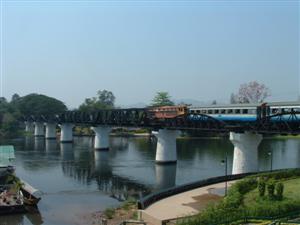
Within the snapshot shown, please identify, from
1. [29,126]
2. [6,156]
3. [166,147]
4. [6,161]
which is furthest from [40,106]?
[6,161]

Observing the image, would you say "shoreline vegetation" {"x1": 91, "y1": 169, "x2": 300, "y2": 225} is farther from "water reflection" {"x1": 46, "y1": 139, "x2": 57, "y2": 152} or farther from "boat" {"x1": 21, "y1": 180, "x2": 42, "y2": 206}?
"water reflection" {"x1": 46, "y1": 139, "x2": 57, "y2": 152}

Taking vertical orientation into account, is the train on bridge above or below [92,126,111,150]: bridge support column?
above

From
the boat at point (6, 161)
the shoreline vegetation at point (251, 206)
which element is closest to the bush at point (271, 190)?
the shoreline vegetation at point (251, 206)

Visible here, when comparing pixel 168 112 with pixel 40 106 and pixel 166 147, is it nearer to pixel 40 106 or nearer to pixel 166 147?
pixel 166 147

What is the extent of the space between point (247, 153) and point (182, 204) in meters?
25.2

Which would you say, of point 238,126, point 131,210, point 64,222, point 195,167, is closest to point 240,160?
point 238,126

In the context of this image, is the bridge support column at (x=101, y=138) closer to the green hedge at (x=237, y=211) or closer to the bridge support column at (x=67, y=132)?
the bridge support column at (x=67, y=132)

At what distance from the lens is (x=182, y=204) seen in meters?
37.8

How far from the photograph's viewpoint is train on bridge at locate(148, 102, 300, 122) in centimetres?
5384

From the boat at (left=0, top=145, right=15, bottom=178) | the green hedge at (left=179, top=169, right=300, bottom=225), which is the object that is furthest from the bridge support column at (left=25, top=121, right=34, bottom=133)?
the green hedge at (left=179, top=169, right=300, bottom=225)

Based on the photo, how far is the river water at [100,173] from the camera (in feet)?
156

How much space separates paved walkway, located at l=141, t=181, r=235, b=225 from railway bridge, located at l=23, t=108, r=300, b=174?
14.5m

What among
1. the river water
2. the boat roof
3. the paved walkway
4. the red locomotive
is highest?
the red locomotive

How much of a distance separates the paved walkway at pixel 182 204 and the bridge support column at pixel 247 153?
50.3ft
